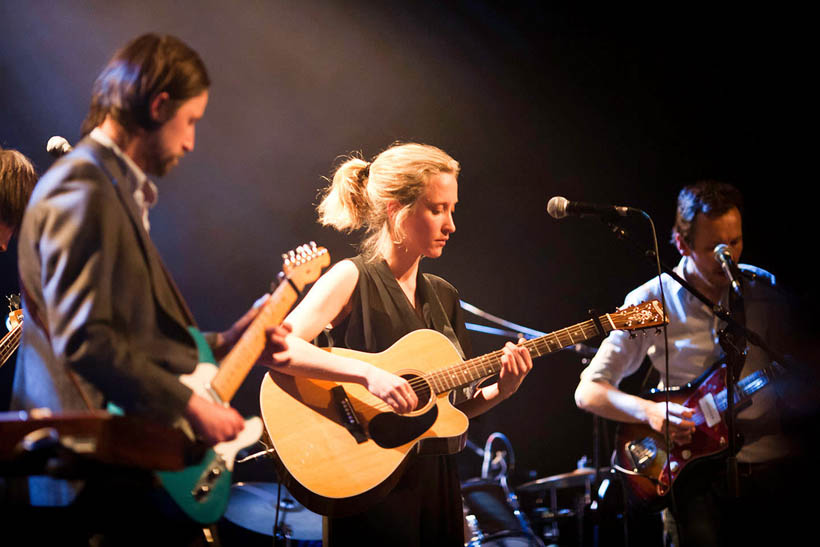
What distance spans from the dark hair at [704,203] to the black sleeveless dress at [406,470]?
1.75 metres

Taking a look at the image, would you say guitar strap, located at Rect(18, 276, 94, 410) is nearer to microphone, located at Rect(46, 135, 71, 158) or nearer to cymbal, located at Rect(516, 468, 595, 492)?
microphone, located at Rect(46, 135, 71, 158)

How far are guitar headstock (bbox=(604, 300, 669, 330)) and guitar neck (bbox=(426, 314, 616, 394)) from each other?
0.12 ft

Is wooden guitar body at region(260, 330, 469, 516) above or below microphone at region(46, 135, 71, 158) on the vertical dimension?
below

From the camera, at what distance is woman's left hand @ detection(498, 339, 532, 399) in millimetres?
3203

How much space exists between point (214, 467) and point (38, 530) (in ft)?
1.55

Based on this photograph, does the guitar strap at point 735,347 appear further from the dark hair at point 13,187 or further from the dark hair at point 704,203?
the dark hair at point 13,187

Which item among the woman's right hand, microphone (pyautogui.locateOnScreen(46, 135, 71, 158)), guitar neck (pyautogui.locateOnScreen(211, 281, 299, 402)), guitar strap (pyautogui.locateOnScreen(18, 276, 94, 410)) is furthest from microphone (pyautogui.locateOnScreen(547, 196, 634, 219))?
guitar strap (pyautogui.locateOnScreen(18, 276, 94, 410))

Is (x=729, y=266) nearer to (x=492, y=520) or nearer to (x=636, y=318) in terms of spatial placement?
(x=636, y=318)

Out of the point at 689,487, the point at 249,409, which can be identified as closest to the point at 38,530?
the point at 689,487

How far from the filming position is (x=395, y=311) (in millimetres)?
3207

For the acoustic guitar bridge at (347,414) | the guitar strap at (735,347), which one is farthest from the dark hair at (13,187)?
the guitar strap at (735,347)

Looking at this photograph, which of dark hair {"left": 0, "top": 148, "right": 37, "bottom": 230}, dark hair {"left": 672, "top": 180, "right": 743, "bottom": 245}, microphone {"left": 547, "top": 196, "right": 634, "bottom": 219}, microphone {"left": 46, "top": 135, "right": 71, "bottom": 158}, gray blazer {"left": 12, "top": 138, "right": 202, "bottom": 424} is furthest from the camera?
dark hair {"left": 672, "top": 180, "right": 743, "bottom": 245}

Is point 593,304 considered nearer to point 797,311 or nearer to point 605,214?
point 797,311

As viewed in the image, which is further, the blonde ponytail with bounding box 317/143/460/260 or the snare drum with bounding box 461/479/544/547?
the snare drum with bounding box 461/479/544/547
